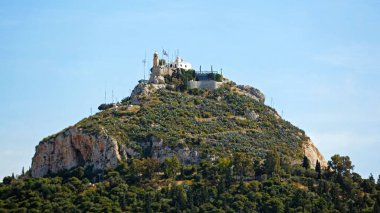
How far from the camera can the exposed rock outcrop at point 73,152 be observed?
16400 cm

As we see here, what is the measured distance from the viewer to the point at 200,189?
153 metres

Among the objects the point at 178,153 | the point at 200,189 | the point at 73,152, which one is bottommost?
the point at 200,189

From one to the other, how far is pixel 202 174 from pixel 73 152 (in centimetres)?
2163

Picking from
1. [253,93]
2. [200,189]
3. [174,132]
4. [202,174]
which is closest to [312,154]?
[253,93]

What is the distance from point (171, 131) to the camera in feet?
564

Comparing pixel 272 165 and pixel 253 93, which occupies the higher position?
pixel 253 93

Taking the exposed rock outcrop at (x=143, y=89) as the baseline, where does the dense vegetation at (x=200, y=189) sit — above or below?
below

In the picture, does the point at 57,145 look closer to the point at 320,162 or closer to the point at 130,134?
the point at 130,134

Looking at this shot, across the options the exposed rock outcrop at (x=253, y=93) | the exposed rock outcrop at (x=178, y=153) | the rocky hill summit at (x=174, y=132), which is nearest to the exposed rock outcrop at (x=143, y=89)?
the rocky hill summit at (x=174, y=132)

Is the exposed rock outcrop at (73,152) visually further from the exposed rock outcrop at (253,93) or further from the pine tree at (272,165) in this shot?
the exposed rock outcrop at (253,93)

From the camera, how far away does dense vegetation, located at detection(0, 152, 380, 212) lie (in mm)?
149125

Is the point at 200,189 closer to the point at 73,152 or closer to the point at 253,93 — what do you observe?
the point at 73,152

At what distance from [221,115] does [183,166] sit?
21.5m

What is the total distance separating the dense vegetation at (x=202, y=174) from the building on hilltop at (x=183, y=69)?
5534 millimetres
